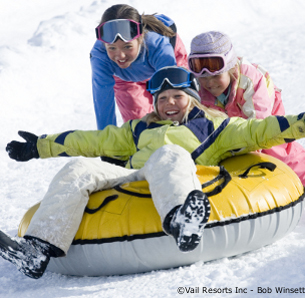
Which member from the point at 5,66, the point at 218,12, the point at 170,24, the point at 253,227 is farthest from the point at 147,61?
the point at 218,12

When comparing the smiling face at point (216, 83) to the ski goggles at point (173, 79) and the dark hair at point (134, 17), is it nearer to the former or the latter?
the ski goggles at point (173, 79)


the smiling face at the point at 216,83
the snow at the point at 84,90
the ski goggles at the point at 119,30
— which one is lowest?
the snow at the point at 84,90

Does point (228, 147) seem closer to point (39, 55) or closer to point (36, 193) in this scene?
point (36, 193)

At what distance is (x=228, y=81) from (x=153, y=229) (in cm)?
150

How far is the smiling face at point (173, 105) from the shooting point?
2.98 meters

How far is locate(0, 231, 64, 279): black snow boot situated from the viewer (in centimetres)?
219

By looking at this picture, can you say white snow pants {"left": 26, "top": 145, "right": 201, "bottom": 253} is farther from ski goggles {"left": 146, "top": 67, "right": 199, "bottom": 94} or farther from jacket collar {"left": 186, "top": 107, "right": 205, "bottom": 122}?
ski goggles {"left": 146, "top": 67, "right": 199, "bottom": 94}

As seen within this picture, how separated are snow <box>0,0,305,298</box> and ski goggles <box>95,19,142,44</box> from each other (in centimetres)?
140

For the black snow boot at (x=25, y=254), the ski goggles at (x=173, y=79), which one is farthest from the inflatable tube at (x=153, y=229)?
the ski goggles at (x=173, y=79)

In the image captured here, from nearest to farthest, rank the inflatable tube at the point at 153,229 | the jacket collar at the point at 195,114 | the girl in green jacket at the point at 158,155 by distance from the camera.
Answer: the girl in green jacket at the point at 158,155, the inflatable tube at the point at 153,229, the jacket collar at the point at 195,114

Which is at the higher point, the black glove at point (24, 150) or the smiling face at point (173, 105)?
the smiling face at point (173, 105)

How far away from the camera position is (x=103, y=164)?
8.50 feet

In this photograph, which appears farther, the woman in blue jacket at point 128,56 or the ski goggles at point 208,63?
the woman in blue jacket at point 128,56

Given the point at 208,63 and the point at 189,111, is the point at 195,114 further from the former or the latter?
the point at 208,63
